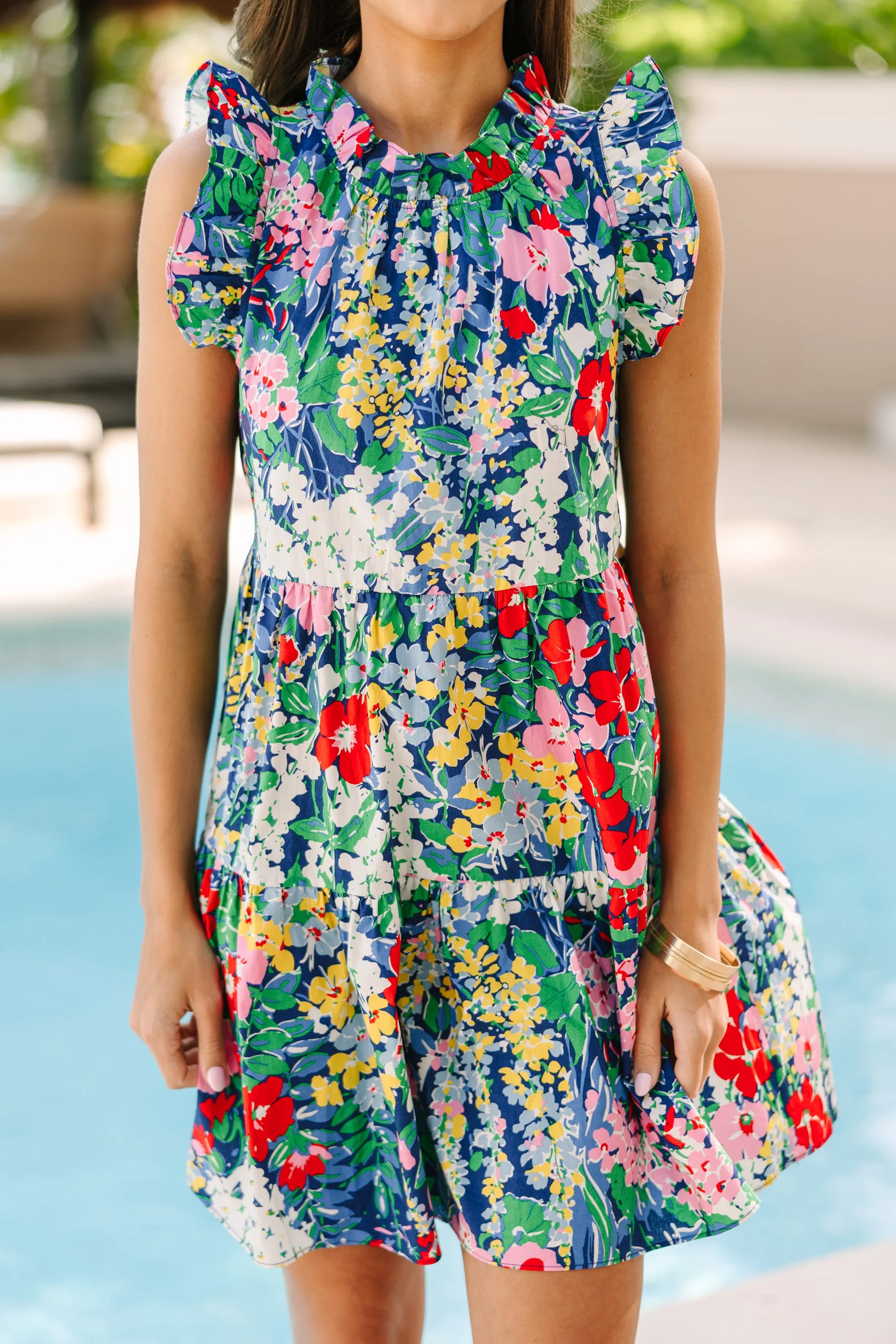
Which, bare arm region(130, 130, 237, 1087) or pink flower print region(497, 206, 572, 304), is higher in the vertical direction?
pink flower print region(497, 206, 572, 304)

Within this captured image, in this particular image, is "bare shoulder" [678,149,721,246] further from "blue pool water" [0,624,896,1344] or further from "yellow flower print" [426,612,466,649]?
"blue pool water" [0,624,896,1344]

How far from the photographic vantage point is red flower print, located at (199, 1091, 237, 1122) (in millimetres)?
1363

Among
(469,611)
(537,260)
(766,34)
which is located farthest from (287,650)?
(766,34)

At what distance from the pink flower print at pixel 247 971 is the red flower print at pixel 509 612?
33cm

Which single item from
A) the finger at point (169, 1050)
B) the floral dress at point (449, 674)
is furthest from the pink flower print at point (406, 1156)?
the finger at point (169, 1050)

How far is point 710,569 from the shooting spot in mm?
1344

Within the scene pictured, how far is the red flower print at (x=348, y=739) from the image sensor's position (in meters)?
1.24

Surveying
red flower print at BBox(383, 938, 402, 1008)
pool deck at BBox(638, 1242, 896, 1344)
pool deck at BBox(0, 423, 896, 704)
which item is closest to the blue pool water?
pool deck at BBox(0, 423, 896, 704)

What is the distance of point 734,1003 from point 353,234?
737mm

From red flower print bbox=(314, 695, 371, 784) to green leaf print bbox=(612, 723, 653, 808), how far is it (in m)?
0.21

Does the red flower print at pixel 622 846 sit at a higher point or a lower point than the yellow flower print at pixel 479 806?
lower

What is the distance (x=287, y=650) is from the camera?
4.15 ft

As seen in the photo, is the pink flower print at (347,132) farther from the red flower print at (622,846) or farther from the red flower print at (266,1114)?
the red flower print at (266,1114)

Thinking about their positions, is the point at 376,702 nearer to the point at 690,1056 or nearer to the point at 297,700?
the point at 297,700
